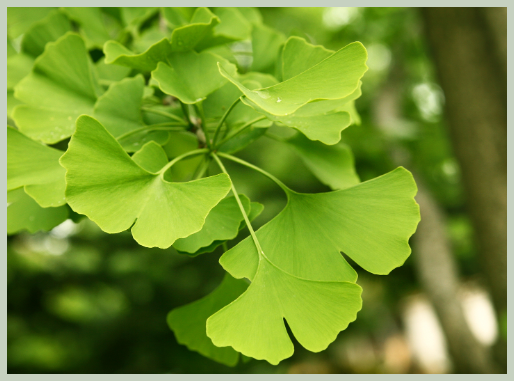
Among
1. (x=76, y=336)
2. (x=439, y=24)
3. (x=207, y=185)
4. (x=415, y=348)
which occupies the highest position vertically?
(x=207, y=185)

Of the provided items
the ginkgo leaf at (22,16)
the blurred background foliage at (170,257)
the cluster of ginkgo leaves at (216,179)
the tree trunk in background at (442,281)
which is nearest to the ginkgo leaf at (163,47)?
the cluster of ginkgo leaves at (216,179)

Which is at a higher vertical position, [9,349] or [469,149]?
[469,149]

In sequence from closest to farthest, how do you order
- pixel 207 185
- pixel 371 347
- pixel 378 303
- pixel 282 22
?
1. pixel 207 185
2. pixel 282 22
3. pixel 378 303
4. pixel 371 347

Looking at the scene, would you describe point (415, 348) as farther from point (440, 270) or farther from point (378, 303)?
point (440, 270)

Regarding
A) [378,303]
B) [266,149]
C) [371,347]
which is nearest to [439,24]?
[266,149]

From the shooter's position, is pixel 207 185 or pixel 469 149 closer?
pixel 207 185

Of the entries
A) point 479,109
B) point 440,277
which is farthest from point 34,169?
point 440,277

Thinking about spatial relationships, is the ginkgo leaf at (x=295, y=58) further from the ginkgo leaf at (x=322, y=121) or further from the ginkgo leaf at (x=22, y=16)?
the ginkgo leaf at (x=22, y=16)
